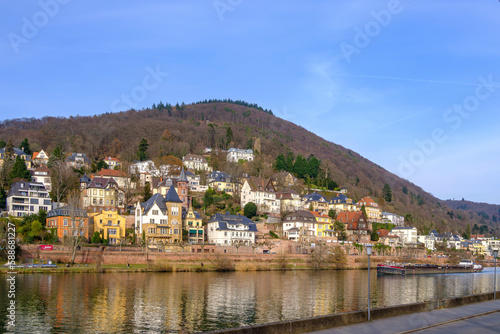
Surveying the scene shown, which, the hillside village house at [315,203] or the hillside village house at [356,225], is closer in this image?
the hillside village house at [356,225]

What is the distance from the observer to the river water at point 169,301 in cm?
2967

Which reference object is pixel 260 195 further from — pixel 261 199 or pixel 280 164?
pixel 280 164

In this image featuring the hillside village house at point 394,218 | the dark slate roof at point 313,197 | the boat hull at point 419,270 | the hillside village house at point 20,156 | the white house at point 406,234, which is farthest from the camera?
the hillside village house at point 394,218

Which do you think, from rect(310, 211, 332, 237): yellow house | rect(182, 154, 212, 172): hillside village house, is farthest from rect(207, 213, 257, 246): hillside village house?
rect(182, 154, 212, 172): hillside village house

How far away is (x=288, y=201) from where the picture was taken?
108m

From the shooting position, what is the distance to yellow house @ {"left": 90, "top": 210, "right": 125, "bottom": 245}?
245ft

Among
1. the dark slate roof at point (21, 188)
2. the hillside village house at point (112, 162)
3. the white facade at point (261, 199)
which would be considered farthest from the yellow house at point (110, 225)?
the hillside village house at point (112, 162)

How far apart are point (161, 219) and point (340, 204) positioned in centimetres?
5259

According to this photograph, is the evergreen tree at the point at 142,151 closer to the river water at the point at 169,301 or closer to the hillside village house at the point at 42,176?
the hillside village house at the point at 42,176

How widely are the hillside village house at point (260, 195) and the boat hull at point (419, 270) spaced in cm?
2687

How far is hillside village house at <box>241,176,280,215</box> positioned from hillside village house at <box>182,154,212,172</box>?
68.2ft

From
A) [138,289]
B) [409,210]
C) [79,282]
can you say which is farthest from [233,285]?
[409,210]

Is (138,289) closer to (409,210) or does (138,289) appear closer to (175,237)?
(175,237)

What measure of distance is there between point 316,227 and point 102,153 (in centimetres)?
6191
